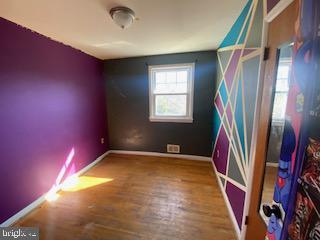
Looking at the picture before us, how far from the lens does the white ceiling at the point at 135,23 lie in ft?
4.84

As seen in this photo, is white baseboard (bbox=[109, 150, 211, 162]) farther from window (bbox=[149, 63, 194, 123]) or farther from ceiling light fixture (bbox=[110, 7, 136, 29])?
ceiling light fixture (bbox=[110, 7, 136, 29])

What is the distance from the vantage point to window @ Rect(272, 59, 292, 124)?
934 mm

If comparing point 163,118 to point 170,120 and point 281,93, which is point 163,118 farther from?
point 281,93

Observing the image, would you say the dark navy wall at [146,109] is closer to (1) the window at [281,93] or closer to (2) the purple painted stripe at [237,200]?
(2) the purple painted stripe at [237,200]

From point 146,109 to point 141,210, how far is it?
2.11 meters

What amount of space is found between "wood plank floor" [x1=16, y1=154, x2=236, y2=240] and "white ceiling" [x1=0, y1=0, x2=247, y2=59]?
229 cm

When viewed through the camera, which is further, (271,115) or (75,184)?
(75,184)

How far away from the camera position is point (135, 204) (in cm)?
206

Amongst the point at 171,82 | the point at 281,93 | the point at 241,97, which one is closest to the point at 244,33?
the point at 241,97

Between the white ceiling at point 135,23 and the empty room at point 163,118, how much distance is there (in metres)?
0.02

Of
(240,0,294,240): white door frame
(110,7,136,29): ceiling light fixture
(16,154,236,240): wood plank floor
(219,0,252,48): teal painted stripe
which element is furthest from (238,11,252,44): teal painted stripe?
(16,154,236,240): wood plank floor

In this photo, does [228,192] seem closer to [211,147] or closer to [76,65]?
[211,147]

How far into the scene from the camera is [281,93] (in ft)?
3.21

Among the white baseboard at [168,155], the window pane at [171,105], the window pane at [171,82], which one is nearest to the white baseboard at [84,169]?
the white baseboard at [168,155]
